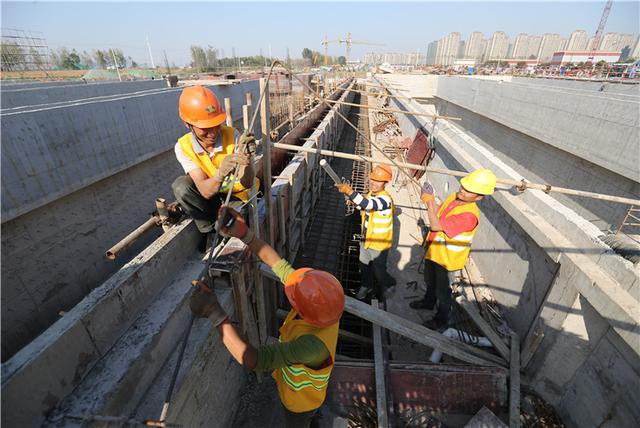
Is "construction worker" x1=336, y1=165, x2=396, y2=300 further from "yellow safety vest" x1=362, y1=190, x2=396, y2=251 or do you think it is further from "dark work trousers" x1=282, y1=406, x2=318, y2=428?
"dark work trousers" x1=282, y1=406, x2=318, y2=428

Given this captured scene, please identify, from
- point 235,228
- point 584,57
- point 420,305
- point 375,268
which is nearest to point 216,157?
point 235,228

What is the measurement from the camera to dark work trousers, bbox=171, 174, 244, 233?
310 cm

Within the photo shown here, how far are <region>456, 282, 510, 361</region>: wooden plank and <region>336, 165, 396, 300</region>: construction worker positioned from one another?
42.2 inches

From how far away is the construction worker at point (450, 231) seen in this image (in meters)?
3.54

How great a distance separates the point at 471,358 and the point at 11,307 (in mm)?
6261

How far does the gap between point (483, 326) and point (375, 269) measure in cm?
164

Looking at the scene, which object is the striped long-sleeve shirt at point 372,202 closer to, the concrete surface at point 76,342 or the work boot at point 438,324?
the work boot at point 438,324

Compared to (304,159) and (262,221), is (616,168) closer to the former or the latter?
(304,159)

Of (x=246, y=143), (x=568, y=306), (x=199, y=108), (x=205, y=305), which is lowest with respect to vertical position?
(x=568, y=306)

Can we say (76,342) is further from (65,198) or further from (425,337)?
(65,198)

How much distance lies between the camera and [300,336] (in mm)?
2180

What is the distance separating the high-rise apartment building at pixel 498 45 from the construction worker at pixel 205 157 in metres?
132

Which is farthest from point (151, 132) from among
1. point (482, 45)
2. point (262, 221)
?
point (482, 45)

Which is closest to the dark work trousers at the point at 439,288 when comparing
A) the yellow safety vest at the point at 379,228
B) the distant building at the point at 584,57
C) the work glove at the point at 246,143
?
the yellow safety vest at the point at 379,228
